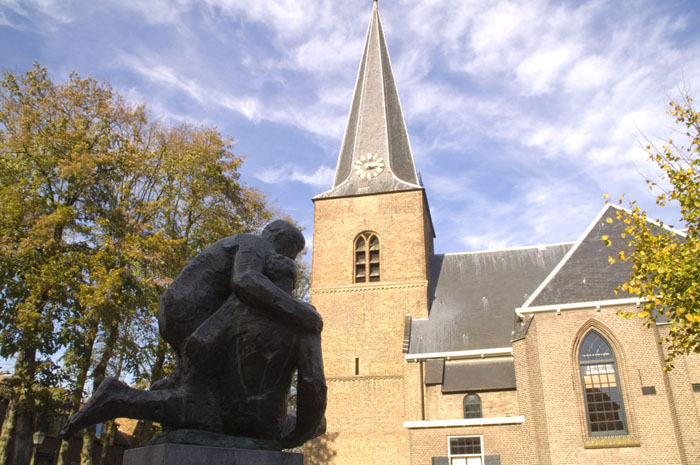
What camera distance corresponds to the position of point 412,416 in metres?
21.0

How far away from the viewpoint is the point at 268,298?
3.10m

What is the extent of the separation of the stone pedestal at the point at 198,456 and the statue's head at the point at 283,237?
121 centimetres

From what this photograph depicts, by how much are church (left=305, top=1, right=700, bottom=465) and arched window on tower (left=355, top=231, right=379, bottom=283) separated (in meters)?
0.07

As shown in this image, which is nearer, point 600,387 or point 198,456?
point 198,456

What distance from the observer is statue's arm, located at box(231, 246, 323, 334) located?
3105 mm

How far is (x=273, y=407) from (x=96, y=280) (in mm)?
12635

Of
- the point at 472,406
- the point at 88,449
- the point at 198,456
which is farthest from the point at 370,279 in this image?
the point at 198,456

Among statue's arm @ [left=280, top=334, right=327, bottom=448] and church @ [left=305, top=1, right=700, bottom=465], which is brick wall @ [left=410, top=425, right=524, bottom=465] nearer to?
church @ [left=305, top=1, right=700, bottom=465]

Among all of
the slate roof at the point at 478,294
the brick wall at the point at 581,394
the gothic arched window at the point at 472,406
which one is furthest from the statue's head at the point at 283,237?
the slate roof at the point at 478,294

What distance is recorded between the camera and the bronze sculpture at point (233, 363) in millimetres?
3084

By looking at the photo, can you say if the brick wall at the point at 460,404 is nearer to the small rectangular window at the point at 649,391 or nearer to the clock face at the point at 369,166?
the small rectangular window at the point at 649,391

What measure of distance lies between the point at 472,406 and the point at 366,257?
27.2ft

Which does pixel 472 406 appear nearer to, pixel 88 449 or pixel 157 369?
pixel 157 369

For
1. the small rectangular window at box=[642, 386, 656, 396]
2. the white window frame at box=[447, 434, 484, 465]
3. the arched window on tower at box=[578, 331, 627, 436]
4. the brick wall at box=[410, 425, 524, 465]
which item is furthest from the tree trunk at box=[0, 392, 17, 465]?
the small rectangular window at box=[642, 386, 656, 396]
